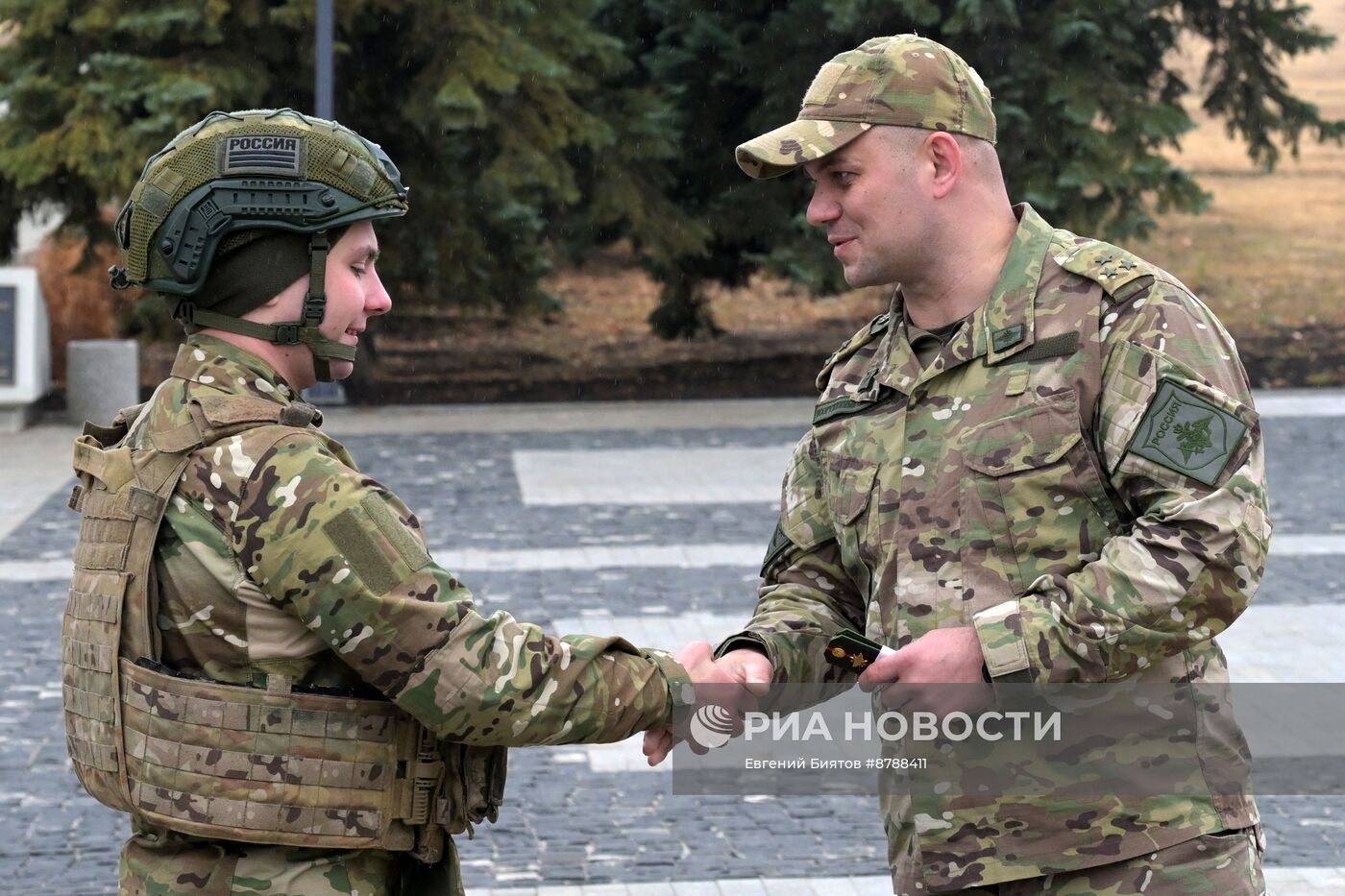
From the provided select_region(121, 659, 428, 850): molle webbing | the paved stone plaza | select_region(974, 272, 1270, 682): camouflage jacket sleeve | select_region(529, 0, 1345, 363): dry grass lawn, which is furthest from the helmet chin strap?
select_region(529, 0, 1345, 363): dry grass lawn

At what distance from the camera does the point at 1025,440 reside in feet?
9.82

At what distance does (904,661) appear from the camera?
296 cm

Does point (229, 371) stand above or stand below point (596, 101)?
above

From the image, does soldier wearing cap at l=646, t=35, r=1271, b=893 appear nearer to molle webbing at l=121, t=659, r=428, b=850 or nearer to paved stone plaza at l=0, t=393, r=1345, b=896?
molle webbing at l=121, t=659, r=428, b=850

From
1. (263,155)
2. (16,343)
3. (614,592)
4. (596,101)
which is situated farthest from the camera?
(596,101)

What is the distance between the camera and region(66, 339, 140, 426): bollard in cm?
1519

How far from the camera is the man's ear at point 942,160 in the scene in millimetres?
3117

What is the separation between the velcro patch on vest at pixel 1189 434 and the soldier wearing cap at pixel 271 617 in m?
0.95

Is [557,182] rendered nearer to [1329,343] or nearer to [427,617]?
[1329,343]

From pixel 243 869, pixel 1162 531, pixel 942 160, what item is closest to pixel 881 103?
pixel 942 160

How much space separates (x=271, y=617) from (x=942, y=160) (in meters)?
1.39

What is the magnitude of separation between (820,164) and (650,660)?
3.07 ft

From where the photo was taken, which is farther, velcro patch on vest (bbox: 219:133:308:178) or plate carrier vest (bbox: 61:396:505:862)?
velcro patch on vest (bbox: 219:133:308:178)

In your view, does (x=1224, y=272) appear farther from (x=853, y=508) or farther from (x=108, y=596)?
(x=108, y=596)
